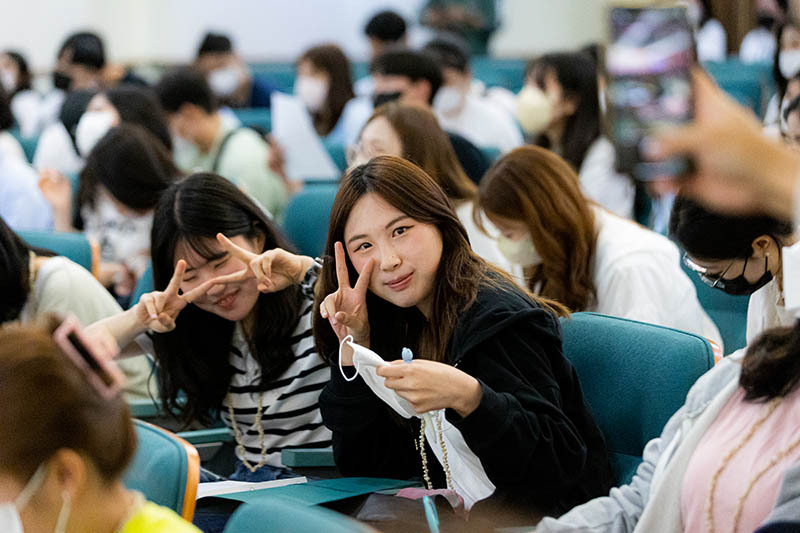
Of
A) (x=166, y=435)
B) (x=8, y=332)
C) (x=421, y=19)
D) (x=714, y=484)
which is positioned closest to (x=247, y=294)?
(x=166, y=435)

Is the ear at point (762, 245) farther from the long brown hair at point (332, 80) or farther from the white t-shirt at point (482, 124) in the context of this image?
the long brown hair at point (332, 80)

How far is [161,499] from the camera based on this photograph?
1605 mm

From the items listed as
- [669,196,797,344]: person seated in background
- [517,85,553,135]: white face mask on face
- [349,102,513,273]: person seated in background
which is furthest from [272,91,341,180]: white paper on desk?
[669,196,797,344]: person seated in background

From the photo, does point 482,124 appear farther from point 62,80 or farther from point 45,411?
point 45,411

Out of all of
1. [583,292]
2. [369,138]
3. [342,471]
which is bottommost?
[342,471]

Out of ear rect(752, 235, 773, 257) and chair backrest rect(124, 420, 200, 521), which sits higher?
ear rect(752, 235, 773, 257)

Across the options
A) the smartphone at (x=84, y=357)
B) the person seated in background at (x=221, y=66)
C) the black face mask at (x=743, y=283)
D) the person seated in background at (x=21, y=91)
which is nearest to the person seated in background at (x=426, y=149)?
the black face mask at (x=743, y=283)

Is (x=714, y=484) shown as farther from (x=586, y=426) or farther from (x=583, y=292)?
(x=583, y=292)

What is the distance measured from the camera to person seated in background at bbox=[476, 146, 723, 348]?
2.56 m

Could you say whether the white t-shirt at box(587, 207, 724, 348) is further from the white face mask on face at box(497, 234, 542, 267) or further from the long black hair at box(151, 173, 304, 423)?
the long black hair at box(151, 173, 304, 423)

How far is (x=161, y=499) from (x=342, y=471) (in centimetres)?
58

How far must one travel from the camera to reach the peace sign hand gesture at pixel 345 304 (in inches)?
74.9

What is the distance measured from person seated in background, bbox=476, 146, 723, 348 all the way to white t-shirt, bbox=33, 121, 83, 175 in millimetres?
3155

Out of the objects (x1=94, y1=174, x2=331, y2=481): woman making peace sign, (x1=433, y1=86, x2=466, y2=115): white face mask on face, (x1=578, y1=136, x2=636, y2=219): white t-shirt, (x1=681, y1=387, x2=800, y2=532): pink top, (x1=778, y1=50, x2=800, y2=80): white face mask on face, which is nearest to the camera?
(x1=681, y1=387, x2=800, y2=532): pink top
